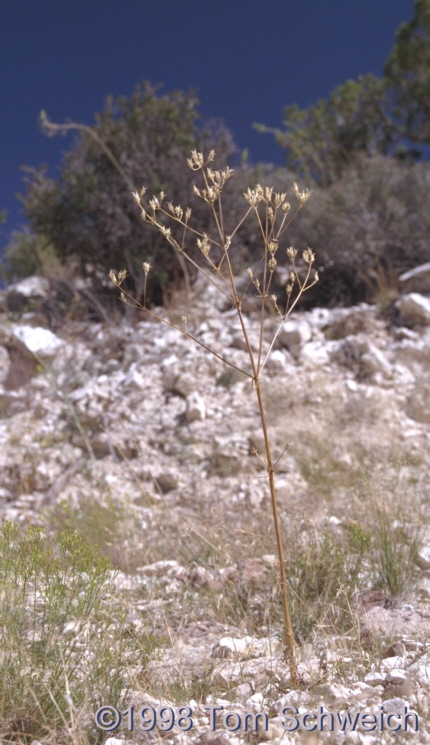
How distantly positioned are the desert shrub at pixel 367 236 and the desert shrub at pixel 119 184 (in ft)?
5.53

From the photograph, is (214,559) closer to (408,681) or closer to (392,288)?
(408,681)

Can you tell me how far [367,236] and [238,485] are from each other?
15.5 ft

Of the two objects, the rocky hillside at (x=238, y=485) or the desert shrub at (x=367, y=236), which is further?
the desert shrub at (x=367, y=236)

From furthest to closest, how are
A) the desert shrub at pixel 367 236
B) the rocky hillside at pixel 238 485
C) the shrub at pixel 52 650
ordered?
the desert shrub at pixel 367 236
the rocky hillside at pixel 238 485
the shrub at pixel 52 650

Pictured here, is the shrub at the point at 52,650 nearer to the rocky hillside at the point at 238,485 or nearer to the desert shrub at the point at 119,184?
the rocky hillside at the point at 238,485

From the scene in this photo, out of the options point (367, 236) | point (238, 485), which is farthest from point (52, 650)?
point (367, 236)

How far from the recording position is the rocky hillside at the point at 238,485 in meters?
2.08

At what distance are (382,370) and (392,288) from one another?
194cm

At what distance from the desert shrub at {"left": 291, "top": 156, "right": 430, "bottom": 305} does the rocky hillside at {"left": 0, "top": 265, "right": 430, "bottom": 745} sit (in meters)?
0.59

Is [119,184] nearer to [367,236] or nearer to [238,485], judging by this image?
[367,236]

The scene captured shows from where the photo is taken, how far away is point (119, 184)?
8703mm

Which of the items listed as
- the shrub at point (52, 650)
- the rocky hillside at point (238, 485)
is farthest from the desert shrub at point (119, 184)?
the shrub at point (52, 650)

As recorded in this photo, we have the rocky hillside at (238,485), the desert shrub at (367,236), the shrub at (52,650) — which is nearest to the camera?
the shrub at (52,650)

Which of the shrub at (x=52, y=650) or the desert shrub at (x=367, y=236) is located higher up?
the desert shrub at (x=367, y=236)
